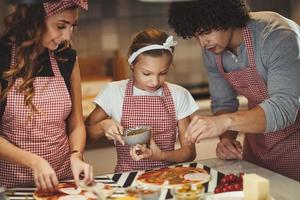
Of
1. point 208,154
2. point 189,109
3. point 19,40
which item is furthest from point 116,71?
point 19,40

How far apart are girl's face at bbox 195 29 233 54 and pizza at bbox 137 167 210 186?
46cm

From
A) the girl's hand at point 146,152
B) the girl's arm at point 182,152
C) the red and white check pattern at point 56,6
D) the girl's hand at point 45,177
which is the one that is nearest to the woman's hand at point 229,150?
the girl's arm at point 182,152

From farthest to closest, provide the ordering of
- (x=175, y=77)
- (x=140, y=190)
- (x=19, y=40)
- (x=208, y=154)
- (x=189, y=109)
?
(x=175, y=77) < (x=208, y=154) < (x=189, y=109) < (x=19, y=40) < (x=140, y=190)

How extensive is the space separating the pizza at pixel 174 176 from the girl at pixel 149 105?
0.18 metres

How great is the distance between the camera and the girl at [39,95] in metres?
2.14

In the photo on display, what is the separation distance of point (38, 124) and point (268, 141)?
985 mm

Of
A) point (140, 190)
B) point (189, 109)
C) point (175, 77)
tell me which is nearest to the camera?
point (140, 190)

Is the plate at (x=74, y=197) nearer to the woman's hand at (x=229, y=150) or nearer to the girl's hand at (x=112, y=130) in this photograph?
the girl's hand at (x=112, y=130)

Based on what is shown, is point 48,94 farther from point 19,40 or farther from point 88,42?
point 88,42

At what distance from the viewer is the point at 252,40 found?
236cm

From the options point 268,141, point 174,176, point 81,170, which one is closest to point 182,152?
point 174,176

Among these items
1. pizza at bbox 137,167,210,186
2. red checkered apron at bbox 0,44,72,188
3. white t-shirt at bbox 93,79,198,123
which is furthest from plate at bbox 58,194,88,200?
white t-shirt at bbox 93,79,198,123

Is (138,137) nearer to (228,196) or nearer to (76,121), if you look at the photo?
(76,121)

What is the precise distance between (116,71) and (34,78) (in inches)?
66.0
